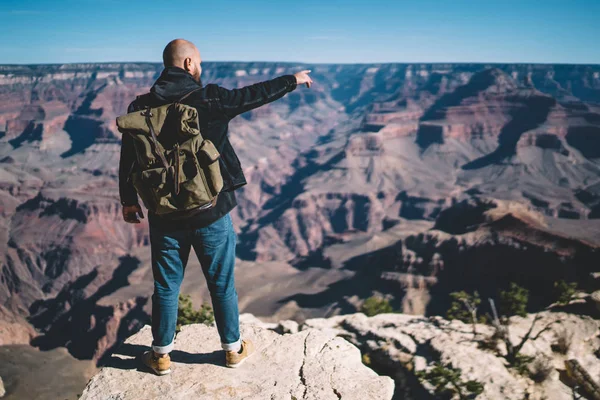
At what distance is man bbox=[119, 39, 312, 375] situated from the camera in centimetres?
359

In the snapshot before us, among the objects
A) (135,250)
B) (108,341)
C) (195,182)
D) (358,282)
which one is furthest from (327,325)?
(135,250)

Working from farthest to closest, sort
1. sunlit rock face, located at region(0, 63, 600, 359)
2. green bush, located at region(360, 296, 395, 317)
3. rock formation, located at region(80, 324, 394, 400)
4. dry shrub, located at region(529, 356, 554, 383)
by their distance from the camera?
sunlit rock face, located at region(0, 63, 600, 359) < green bush, located at region(360, 296, 395, 317) < dry shrub, located at region(529, 356, 554, 383) < rock formation, located at region(80, 324, 394, 400)

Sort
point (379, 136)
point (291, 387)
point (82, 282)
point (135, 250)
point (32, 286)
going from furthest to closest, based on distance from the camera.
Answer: point (379, 136) → point (135, 250) → point (32, 286) → point (82, 282) → point (291, 387)

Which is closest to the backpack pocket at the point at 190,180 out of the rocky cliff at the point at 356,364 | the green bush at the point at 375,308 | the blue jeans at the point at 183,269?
the blue jeans at the point at 183,269

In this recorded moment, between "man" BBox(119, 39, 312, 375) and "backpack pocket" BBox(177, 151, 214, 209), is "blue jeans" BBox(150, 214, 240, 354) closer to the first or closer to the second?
"man" BBox(119, 39, 312, 375)

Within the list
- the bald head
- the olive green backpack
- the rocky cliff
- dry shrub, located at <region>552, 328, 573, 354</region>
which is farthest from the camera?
dry shrub, located at <region>552, 328, 573, 354</region>

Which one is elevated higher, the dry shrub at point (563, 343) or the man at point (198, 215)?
the man at point (198, 215)

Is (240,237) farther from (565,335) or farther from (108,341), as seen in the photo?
(565,335)

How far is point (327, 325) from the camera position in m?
11.7

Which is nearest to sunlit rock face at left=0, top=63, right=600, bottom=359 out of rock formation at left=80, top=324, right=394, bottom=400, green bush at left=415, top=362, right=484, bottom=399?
green bush at left=415, top=362, right=484, bottom=399

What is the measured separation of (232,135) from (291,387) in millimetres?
148519

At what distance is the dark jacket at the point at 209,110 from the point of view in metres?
3.54

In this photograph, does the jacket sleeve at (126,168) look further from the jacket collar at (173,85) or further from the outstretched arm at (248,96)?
the outstretched arm at (248,96)

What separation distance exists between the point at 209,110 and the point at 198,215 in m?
0.98
